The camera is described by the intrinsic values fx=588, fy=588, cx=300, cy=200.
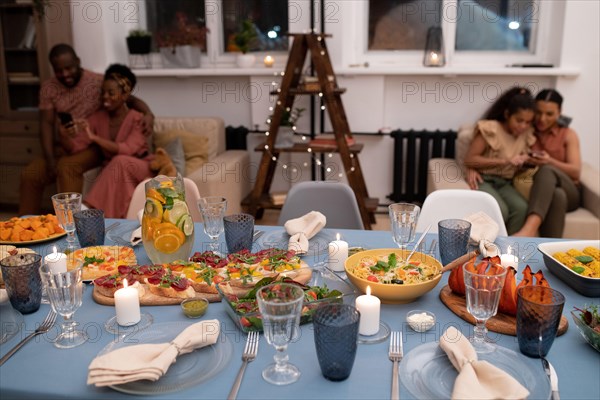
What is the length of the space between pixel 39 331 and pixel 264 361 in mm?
518

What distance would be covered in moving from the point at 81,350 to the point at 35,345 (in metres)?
0.11

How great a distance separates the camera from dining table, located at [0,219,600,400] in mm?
1064

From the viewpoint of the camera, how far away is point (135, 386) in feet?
3.55

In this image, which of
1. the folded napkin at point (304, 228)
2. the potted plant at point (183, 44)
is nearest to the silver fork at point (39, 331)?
the folded napkin at point (304, 228)

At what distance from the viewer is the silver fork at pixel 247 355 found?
1.06 metres

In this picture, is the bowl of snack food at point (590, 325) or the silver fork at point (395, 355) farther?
the bowl of snack food at point (590, 325)

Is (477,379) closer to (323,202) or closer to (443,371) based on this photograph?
(443,371)

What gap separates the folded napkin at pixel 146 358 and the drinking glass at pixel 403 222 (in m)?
0.62

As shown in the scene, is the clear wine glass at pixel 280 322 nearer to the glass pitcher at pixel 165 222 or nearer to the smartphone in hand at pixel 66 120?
the glass pitcher at pixel 165 222

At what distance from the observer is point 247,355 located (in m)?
1.17

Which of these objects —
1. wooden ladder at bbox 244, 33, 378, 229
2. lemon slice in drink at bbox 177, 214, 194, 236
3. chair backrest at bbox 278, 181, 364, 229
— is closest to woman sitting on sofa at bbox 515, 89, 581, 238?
wooden ladder at bbox 244, 33, 378, 229

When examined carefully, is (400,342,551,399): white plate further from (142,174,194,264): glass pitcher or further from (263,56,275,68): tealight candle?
(263,56,275,68): tealight candle

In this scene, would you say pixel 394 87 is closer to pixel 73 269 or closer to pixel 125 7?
pixel 125 7

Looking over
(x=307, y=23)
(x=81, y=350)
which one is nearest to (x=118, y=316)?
(x=81, y=350)
